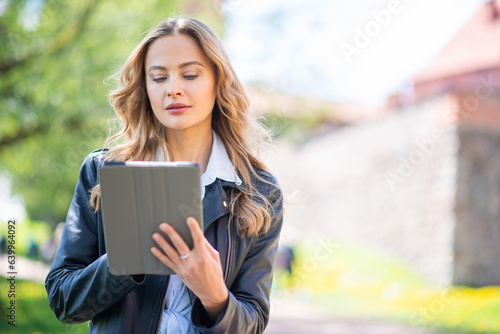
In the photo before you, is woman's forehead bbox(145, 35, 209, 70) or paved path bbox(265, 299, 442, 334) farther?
paved path bbox(265, 299, 442, 334)

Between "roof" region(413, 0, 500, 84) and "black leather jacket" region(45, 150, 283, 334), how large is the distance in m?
20.8

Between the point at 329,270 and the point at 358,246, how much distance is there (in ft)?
6.22

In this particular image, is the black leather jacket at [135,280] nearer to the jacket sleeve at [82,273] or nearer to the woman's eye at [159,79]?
the jacket sleeve at [82,273]

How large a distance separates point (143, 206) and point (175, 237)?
11cm

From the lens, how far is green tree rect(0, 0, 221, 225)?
21.6 ft

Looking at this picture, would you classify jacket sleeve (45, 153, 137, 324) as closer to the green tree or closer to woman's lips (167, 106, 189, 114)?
woman's lips (167, 106, 189, 114)

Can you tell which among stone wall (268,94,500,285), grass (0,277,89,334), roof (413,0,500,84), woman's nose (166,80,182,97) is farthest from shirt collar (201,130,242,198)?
roof (413,0,500,84)

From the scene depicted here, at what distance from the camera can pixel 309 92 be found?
9336 mm

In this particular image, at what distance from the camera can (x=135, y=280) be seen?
4.86 ft

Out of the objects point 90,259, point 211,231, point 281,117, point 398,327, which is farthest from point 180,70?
point 398,327

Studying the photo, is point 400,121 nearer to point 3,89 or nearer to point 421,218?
point 421,218

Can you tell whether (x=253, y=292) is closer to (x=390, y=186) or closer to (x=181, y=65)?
(x=181, y=65)

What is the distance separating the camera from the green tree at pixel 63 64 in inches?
259

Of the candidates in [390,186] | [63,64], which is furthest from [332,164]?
[63,64]
